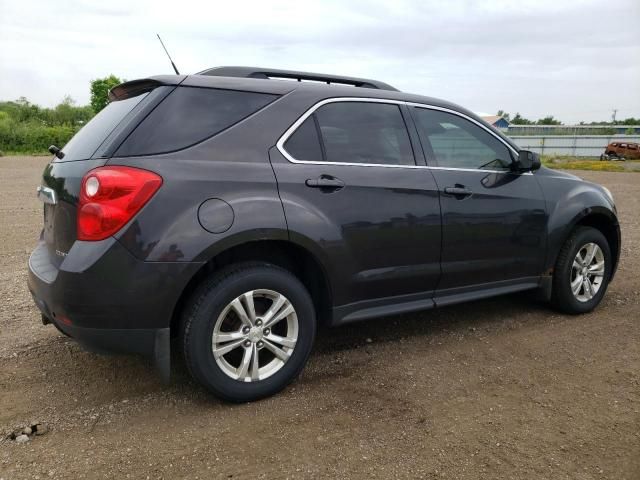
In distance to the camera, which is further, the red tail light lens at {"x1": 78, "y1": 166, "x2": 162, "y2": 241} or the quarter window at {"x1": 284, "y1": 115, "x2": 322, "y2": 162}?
the quarter window at {"x1": 284, "y1": 115, "x2": 322, "y2": 162}

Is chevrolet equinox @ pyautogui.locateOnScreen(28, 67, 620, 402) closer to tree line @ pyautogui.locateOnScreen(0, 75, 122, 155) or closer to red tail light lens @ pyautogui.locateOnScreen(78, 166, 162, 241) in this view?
red tail light lens @ pyautogui.locateOnScreen(78, 166, 162, 241)

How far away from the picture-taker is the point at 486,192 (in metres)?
3.79

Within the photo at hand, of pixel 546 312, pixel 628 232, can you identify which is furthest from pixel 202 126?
pixel 628 232

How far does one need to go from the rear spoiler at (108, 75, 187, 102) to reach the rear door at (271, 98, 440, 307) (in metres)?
0.67

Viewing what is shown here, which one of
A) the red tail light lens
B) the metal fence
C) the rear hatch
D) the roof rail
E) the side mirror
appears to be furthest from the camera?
the metal fence

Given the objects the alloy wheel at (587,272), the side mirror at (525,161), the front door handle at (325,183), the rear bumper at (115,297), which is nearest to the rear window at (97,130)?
the rear bumper at (115,297)

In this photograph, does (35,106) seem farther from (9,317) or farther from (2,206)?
(9,317)

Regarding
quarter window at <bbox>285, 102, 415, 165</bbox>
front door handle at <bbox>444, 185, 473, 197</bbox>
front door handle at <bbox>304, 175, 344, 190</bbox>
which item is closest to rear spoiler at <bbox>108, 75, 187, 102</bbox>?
quarter window at <bbox>285, 102, 415, 165</bbox>

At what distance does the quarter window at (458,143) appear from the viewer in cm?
367

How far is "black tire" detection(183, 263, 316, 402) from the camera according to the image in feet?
8.97

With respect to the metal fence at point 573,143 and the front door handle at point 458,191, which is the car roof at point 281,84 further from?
the metal fence at point 573,143

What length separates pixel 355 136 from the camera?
10.9ft

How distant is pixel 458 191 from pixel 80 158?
2368 millimetres

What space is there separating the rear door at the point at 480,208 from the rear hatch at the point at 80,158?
71.3 inches
